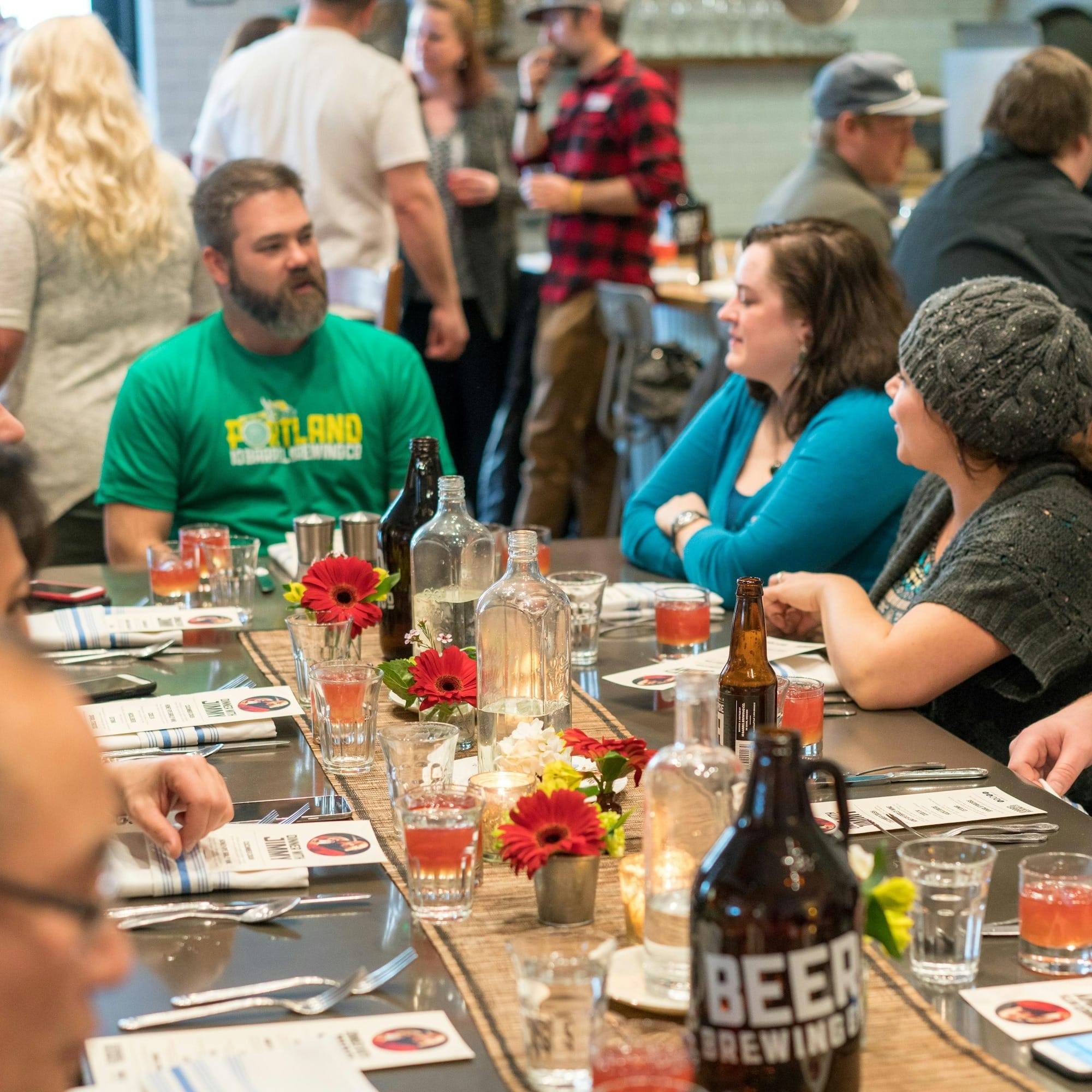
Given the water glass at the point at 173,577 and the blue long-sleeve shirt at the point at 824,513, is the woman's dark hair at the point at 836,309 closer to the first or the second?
the blue long-sleeve shirt at the point at 824,513

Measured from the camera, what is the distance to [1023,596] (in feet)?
6.18

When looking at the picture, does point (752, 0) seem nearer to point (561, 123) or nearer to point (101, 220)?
point (561, 123)

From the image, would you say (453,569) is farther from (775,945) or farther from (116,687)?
(775,945)

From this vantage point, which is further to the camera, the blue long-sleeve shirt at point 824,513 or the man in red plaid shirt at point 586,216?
the man in red plaid shirt at point 586,216

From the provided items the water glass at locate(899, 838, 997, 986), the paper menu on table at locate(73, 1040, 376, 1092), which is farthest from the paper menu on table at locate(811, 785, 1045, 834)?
the paper menu on table at locate(73, 1040, 376, 1092)

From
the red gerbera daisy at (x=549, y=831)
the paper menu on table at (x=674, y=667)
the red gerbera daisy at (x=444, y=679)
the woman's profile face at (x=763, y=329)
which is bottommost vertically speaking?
the paper menu on table at (x=674, y=667)

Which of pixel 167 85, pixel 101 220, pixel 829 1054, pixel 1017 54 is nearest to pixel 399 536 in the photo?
pixel 829 1054

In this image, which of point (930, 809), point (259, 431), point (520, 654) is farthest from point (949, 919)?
point (259, 431)

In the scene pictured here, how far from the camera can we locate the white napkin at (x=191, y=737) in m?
1.68

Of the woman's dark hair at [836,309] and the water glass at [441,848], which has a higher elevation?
the woman's dark hair at [836,309]

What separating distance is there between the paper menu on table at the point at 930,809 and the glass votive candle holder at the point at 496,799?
311 mm

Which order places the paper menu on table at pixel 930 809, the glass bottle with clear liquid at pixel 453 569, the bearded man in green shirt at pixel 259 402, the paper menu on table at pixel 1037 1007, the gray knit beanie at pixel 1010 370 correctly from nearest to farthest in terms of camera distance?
the paper menu on table at pixel 1037 1007
the paper menu on table at pixel 930 809
the glass bottle with clear liquid at pixel 453 569
the gray knit beanie at pixel 1010 370
the bearded man in green shirt at pixel 259 402

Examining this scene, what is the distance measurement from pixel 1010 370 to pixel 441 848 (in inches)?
44.6

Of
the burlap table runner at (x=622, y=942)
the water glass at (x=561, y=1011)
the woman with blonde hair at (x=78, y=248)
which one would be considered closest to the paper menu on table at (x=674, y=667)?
the burlap table runner at (x=622, y=942)
